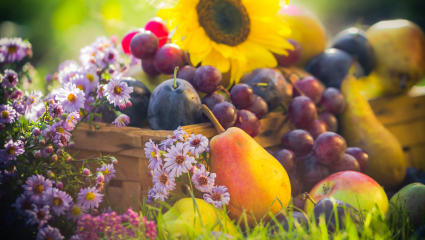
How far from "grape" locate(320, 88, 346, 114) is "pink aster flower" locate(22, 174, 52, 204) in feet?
3.35

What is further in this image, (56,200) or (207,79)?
(207,79)

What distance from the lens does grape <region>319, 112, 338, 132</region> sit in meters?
1.14

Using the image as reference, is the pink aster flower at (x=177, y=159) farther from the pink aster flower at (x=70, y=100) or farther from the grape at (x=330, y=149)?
the grape at (x=330, y=149)

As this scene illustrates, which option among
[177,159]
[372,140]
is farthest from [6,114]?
[372,140]

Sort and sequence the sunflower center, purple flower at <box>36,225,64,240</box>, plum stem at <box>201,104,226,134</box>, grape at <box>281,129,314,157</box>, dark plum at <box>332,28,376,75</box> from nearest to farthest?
purple flower at <box>36,225,64,240</box>, plum stem at <box>201,104,226,134</box>, grape at <box>281,129,314,157</box>, the sunflower center, dark plum at <box>332,28,376,75</box>

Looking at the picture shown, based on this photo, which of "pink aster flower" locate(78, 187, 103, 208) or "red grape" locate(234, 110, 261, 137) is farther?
"red grape" locate(234, 110, 261, 137)

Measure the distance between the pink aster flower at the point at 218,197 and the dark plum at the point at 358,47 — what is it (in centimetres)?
107

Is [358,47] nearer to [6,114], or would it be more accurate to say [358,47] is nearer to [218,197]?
[218,197]

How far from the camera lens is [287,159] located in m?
0.89

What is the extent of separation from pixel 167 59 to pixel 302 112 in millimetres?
517

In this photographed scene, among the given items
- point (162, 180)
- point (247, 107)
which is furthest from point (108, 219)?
point (247, 107)

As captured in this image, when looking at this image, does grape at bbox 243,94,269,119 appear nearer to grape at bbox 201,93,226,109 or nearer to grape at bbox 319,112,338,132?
grape at bbox 201,93,226,109

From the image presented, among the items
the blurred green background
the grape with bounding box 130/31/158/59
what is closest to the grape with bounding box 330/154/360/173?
the grape with bounding box 130/31/158/59

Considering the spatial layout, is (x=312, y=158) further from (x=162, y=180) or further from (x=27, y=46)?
A: (x=27, y=46)
